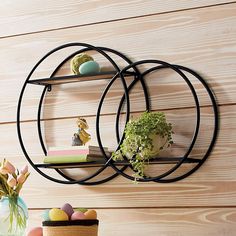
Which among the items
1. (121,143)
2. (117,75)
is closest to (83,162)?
(121,143)

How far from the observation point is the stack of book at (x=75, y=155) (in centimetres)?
188

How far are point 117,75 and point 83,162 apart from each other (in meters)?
0.27

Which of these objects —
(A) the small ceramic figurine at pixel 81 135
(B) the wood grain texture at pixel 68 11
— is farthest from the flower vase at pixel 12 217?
(B) the wood grain texture at pixel 68 11

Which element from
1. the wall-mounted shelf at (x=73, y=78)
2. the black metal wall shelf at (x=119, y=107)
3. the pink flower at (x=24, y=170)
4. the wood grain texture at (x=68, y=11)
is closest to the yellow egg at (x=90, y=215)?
the black metal wall shelf at (x=119, y=107)

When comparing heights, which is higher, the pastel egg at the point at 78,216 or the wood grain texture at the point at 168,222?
the pastel egg at the point at 78,216

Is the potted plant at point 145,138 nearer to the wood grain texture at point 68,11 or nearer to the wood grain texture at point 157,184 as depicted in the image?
the wood grain texture at point 157,184

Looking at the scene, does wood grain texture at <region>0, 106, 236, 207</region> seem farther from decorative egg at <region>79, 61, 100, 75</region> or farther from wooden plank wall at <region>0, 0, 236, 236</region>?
decorative egg at <region>79, 61, 100, 75</region>

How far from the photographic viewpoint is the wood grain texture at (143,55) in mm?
1861

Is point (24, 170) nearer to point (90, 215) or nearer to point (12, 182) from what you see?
point (12, 182)

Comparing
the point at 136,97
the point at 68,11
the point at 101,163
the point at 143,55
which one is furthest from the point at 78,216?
the point at 68,11

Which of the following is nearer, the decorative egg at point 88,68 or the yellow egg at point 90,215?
the yellow egg at point 90,215

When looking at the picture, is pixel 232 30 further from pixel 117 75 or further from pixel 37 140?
pixel 37 140

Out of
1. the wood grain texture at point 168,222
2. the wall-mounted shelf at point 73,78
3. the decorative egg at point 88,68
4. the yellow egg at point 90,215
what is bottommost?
the wood grain texture at point 168,222

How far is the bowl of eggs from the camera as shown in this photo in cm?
178
